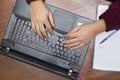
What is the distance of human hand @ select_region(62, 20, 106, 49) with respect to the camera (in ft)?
3.32

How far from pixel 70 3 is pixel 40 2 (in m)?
0.13

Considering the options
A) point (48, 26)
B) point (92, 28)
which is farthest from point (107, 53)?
point (48, 26)

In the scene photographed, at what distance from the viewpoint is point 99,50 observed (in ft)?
3.43

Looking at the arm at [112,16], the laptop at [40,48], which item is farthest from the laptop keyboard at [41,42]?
the arm at [112,16]

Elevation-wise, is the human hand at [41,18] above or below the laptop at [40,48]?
above

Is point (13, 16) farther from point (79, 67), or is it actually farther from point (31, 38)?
point (79, 67)

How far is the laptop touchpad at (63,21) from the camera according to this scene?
102 centimetres

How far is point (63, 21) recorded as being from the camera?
1.02 meters

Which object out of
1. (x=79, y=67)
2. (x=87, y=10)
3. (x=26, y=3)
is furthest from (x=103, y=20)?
(x=26, y=3)

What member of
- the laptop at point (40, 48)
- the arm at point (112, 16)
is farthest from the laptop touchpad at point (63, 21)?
the arm at point (112, 16)

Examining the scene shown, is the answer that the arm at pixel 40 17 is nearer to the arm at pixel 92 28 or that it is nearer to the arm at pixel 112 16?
the arm at pixel 92 28

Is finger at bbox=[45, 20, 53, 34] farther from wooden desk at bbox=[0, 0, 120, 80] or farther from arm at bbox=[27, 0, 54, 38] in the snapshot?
wooden desk at bbox=[0, 0, 120, 80]

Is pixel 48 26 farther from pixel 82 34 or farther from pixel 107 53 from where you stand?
pixel 107 53

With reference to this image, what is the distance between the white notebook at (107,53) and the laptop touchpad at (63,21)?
0.12m
